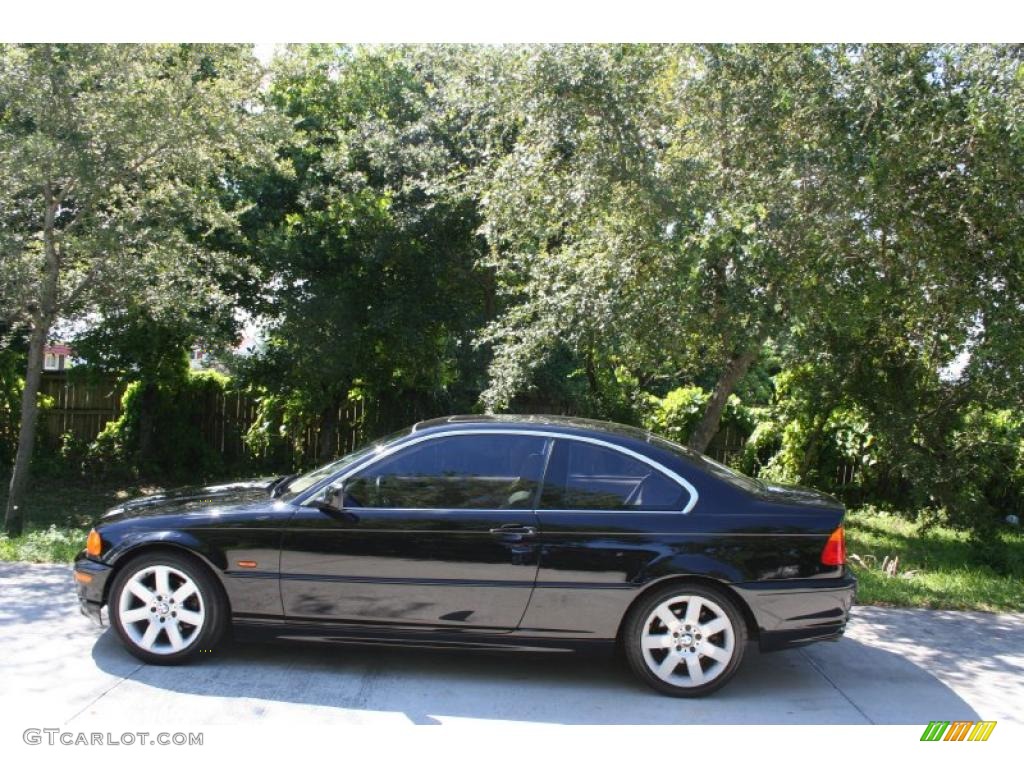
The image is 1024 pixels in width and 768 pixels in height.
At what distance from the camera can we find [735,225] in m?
7.51

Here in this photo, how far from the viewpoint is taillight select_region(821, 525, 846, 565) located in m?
5.09

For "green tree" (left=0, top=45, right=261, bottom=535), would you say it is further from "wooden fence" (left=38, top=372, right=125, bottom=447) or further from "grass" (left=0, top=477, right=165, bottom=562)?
"wooden fence" (left=38, top=372, right=125, bottom=447)

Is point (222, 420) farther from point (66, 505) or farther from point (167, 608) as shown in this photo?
point (167, 608)

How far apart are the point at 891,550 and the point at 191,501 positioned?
9.07m

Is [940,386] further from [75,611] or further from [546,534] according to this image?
[75,611]

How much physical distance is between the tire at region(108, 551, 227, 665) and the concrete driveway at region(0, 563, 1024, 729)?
133 millimetres

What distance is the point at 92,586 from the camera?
17.2ft

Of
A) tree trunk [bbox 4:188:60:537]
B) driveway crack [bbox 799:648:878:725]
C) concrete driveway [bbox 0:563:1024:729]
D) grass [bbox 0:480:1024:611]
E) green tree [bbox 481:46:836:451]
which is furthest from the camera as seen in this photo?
tree trunk [bbox 4:188:60:537]

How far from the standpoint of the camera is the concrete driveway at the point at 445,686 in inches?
182

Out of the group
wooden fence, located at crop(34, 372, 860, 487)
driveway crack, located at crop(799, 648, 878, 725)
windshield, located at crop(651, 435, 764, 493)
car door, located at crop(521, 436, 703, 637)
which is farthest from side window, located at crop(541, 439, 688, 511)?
wooden fence, located at crop(34, 372, 860, 487)

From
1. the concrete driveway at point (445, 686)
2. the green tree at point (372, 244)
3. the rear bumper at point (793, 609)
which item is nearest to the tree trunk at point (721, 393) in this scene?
the green tree at point (372, 244)

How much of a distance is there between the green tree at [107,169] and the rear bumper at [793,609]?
7.24 metres

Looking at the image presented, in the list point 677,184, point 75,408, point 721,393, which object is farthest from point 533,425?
point 75,408

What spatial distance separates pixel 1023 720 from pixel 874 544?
23.6 feet
